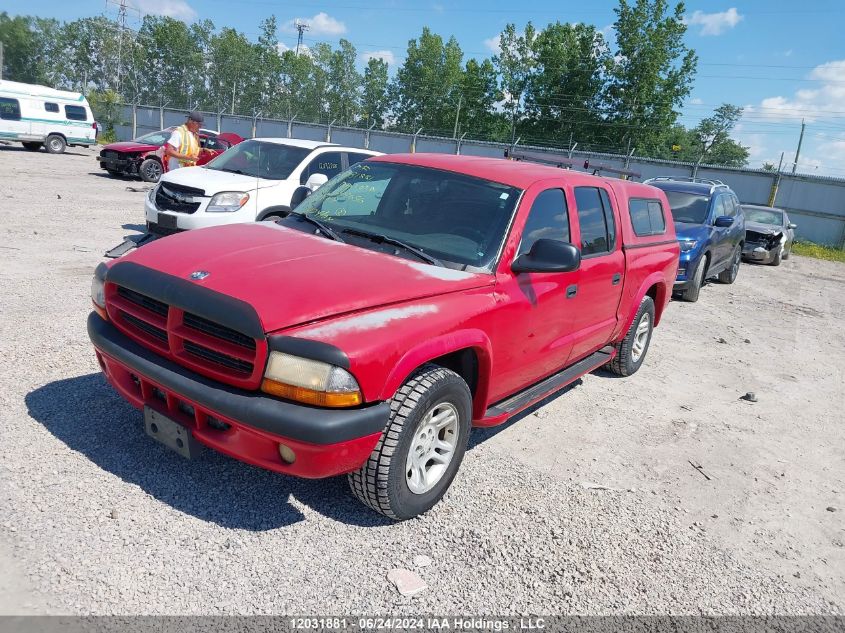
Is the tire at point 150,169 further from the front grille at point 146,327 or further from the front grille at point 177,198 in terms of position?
the front grille at point 146,327

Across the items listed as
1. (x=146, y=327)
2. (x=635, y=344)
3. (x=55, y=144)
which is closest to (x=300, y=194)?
(x=146, y=327)

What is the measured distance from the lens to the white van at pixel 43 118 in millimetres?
24375

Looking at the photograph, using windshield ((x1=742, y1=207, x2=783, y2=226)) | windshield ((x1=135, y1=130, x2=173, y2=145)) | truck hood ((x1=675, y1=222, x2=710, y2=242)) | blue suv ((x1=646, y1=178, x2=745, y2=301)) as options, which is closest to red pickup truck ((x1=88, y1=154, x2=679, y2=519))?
blue suv ((x1=646, y1=178, x2=745, y2=301))

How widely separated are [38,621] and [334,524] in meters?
1.29

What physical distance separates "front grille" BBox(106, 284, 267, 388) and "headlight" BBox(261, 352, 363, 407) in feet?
0.27

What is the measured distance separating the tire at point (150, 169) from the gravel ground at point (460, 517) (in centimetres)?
1361

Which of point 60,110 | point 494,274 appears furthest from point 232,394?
point 60,110

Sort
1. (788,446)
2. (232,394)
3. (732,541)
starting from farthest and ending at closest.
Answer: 1. (788,446)
2. (732,541)
3. (232,394)

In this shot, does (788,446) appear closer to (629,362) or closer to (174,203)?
(629,362)

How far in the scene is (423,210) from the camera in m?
4.02

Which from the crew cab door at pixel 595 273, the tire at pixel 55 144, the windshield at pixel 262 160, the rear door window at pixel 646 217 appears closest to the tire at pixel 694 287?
the rear door window at pixel 646 217

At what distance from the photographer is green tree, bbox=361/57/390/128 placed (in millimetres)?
77562

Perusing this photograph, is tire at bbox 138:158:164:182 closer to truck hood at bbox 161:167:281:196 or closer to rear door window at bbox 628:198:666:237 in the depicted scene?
truck hood at bbox 161:167:281:196

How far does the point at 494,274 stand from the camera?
3.58 metres
